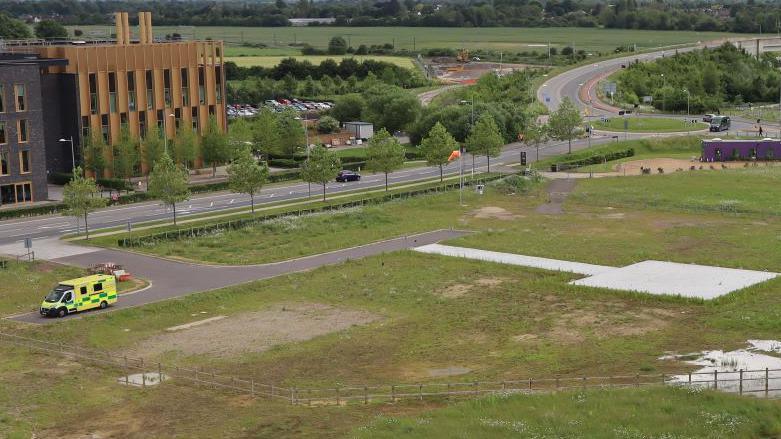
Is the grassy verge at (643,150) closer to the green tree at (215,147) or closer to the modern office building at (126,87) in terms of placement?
the green tree at (215,147)

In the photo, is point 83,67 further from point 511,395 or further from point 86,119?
point 511,395

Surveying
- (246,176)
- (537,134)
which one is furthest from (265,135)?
(246,176)

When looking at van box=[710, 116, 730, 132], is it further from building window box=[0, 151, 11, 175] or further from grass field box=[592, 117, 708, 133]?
building window box=[0, 151, 11, 175]

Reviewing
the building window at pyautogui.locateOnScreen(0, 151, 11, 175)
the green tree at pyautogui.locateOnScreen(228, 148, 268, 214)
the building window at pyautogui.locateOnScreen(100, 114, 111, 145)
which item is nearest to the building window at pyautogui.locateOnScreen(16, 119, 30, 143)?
the building window at pyautogui.locateOnScreen(0, 151, 11, 175)

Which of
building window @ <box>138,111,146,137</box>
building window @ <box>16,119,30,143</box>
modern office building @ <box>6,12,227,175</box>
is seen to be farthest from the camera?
building window @ <box>138,111,146,137</box>

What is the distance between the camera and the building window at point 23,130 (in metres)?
93.4

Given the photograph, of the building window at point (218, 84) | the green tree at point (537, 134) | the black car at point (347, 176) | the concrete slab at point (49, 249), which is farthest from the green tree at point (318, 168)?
the green tree at point (537, 134)

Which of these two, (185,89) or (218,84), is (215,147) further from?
(218,84)

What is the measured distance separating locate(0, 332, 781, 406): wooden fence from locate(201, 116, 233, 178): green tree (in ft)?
210

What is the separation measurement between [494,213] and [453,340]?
126 feet

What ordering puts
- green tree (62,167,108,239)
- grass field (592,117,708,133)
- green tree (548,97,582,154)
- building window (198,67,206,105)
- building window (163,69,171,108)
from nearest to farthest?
green tree (62,167,108,239) < building window (163,69,171,108) < building window (198,67,206,105) < green tree (548,97,582,154) < grass field (592,117,708,133)

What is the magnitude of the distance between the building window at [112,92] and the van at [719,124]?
245 ft

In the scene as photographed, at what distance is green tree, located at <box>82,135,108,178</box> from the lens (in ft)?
339

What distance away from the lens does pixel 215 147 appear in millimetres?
111562
